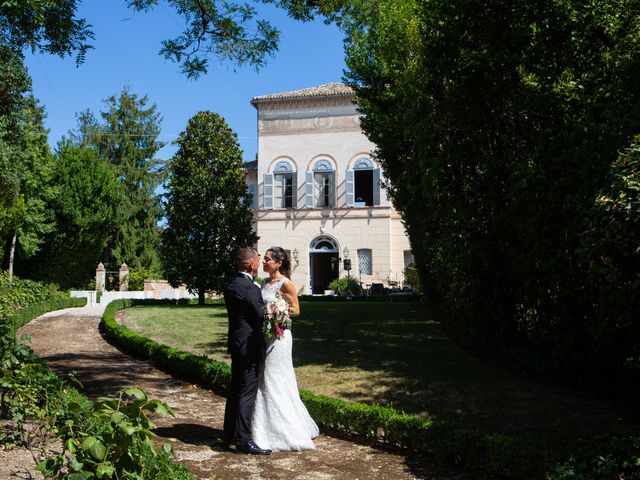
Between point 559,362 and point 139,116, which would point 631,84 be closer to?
point 559,362

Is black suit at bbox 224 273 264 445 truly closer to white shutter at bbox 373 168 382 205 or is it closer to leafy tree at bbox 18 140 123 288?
white shutter at bbox 373 168 382 205

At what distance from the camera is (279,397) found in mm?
5223

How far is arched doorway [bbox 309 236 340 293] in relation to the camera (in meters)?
32.6

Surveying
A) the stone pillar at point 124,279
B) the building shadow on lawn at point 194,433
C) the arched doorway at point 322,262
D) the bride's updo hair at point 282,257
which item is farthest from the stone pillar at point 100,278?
the bride's updo hair at point 282,257

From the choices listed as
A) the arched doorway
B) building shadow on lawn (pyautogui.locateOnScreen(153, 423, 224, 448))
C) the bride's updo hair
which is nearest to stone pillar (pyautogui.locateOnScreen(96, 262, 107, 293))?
the arched doorway

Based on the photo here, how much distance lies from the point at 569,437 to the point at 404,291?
23946mm

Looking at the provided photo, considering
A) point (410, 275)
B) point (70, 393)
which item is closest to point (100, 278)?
point (410, 275)

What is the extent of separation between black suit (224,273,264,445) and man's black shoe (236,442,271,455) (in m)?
0.06

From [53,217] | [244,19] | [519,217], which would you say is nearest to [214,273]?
[53,217]

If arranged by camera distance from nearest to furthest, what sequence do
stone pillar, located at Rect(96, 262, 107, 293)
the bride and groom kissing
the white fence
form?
the bride and groom kissing → the white fence → stone pillar, located at Rect(96, 262, 107, 293)

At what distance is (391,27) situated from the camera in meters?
12.8

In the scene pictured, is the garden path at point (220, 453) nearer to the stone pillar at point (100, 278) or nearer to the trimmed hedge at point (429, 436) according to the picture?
the trimmed hedge at point (429, 436)

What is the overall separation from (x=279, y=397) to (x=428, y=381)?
2.93 m

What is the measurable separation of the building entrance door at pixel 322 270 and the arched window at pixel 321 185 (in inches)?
112
